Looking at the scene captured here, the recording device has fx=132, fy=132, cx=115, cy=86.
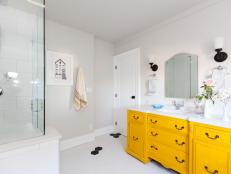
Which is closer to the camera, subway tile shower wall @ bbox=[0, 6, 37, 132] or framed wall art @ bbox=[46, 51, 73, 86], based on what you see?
subway tile shower wall @ bbox=[0, 6, 37, 132]

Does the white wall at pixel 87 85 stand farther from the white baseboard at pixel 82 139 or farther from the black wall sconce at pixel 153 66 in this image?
the black wall sconce at pixel 153 66

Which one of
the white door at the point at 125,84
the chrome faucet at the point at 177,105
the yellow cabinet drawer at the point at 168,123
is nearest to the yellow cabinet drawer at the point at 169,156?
the yellow cabinet drawer at the point at 168,123

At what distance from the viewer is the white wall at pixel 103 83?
3405 millimetres

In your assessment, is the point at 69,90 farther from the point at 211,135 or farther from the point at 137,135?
the point at 211,135

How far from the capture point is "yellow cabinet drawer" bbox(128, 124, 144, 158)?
86.9 inches

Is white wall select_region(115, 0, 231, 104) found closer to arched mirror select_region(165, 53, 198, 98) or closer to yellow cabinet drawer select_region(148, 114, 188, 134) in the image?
arched mirror select_region(165, 53, 198, 98)

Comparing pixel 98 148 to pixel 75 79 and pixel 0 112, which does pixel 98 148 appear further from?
pixel 0 112

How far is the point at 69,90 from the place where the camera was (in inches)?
108

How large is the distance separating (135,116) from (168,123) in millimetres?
615

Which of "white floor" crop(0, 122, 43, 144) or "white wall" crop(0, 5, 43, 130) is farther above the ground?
"white wall" crop(0, 5, 43, 130)

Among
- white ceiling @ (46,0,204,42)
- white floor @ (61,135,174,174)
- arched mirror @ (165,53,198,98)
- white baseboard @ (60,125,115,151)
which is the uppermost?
white ceiling @ (46,0,204,42)

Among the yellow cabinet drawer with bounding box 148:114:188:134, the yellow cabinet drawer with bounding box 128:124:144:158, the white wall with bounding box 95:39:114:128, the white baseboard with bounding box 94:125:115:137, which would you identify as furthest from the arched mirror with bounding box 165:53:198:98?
the white baseboard with bounding box 94:125:115:137

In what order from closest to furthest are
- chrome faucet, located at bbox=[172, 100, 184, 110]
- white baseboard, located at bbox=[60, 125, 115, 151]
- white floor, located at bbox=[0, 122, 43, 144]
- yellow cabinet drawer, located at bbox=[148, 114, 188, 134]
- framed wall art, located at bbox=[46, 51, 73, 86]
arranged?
white floor, located at bbox=[0, 122, 43, 144] → yellow cabinet drawer, located at bbox=[148, 114, 188, 134] → chrome faucet, located at bbox=[172, 100, 184, 110] → framed wall art, located at bbox=[46, 51, 73, 86] → white baseboard, located at bbox=[60, 125, 115, 151]

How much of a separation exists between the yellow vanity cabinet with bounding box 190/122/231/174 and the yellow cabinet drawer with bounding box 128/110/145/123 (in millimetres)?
779
